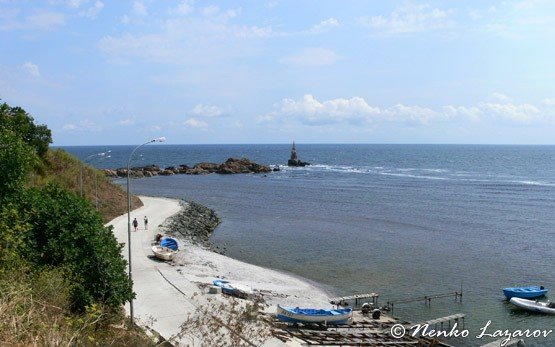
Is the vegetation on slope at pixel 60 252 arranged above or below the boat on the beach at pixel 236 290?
above

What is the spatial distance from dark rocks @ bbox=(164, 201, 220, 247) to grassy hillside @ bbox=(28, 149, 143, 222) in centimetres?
628

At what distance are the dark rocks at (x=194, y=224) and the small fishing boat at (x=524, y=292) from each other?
26325mm

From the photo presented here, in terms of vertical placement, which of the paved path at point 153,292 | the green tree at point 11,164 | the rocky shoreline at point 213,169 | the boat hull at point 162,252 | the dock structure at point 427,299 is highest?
the green tree at point 11,164

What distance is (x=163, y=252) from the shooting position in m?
38.2

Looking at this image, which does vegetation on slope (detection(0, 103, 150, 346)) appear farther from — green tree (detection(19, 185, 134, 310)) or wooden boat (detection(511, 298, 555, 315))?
wooden boat (detection(511, 298, 555, 315))

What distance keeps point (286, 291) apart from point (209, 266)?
306 inches

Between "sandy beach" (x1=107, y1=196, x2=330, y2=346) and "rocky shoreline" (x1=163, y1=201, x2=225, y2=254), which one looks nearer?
"sandy beach" (x1=107, y1=196, x2=330, y2=346)

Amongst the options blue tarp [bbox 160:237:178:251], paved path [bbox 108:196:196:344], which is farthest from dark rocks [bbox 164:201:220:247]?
blue tarp [bbox 160:237:178:251]

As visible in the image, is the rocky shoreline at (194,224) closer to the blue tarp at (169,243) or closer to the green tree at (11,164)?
the blue tarp at (169,243)

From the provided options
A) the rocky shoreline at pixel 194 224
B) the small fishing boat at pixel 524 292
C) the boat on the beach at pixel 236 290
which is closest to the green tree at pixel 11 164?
the boat on the beach at pixel 236 290

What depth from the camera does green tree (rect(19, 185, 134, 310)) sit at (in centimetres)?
1916

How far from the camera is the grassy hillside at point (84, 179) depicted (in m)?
54.0

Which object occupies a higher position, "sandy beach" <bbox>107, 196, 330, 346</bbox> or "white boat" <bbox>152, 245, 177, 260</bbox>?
"white boat" <bbox>152, 245, 177, 260</bbox>

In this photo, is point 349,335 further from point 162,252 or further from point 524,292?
point 162,252
